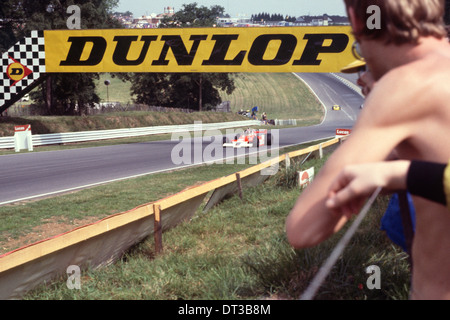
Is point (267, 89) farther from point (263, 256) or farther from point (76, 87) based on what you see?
point (263, 256)

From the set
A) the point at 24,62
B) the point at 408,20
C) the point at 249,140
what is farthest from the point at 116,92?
the point at 408,20

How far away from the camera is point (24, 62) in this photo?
21281 millimetres

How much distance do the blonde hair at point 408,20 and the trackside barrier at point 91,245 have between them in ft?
10.2

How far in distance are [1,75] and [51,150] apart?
5.42 meters

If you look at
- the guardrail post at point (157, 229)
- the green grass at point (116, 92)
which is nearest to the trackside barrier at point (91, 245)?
the guardrail post at point (157, 229)

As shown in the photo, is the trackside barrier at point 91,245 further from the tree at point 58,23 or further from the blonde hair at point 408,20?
the tree at point 58,23

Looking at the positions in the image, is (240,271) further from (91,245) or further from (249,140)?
(249,140)

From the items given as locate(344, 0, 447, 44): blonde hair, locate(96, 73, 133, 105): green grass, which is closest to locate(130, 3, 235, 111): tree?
locate(96, 73, 133, 105): green grass

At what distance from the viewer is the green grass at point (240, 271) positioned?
3230 millimetres

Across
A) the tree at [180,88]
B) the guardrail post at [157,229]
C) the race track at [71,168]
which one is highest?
the tree at [180,88]

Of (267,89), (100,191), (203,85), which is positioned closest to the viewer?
(100,191)

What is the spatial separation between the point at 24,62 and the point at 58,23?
38.0 ft
